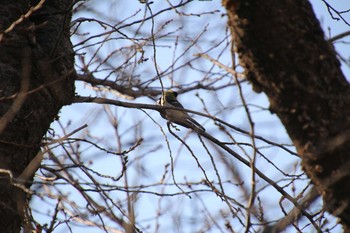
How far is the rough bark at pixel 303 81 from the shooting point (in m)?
2.06

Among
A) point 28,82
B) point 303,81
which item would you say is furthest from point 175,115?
point 303,81

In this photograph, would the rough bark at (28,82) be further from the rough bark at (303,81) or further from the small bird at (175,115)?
the rough bark at (303,81)

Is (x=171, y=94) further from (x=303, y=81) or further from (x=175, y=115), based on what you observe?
(x=303, y=81)

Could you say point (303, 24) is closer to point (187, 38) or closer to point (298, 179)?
point (298, 179)

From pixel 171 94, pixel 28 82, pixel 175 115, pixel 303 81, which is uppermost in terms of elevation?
pixel 171 94

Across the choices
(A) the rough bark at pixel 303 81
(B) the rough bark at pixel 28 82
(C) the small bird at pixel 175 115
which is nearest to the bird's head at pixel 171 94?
(C) the small bird at pixel 175 115

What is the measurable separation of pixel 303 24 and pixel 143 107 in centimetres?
126

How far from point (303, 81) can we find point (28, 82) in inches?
56.5

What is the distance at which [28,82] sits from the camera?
2703 millimetres

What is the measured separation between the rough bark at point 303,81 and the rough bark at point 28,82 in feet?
3.27

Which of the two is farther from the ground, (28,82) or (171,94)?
(171,94)

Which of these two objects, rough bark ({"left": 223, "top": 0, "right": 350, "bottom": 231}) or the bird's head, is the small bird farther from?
rough bark ({"left": 223, "top": 0, "right": 350, "bottom": 231})

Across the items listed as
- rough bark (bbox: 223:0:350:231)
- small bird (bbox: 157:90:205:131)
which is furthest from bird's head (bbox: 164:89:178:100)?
rough bark (bbox: 223:0:350:231)

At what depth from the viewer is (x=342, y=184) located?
2057 millimetres
